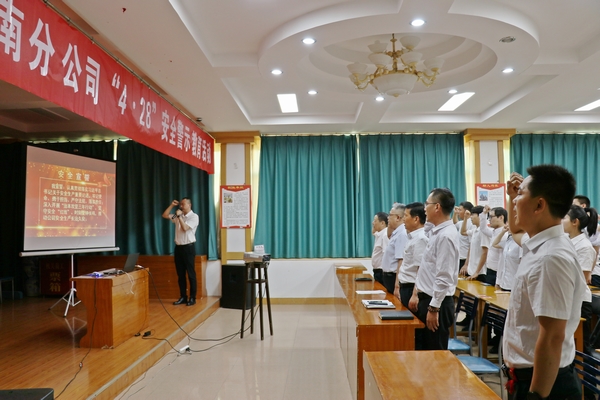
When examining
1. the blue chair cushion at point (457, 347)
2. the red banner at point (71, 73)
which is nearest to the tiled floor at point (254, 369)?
the blue chair cushion at point (457, 347)

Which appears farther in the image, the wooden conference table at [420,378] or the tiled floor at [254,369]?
the tiled floor at [254,369]

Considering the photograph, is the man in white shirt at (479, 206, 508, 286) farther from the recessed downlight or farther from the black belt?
the black belt

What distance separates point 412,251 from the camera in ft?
11.7

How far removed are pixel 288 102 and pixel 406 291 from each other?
10.9ft

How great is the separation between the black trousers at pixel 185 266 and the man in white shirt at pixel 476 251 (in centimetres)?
391

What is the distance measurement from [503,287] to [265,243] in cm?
405

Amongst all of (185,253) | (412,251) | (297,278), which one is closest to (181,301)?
(185,253)

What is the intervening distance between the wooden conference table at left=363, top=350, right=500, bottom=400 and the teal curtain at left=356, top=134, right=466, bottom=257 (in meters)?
5.40

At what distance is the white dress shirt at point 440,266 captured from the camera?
273 cm

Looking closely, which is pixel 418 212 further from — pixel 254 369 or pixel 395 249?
pixel 254 369

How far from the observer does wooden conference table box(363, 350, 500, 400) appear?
153cm

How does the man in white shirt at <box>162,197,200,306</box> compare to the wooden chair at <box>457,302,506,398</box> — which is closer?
the wooden chair at <box>457,302,506,398</box>

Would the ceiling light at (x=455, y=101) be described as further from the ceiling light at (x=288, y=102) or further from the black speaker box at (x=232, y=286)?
the black speaker box at (x=232, y=286)

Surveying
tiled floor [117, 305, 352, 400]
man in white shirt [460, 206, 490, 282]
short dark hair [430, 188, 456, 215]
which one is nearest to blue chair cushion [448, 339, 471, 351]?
tiled floor [117, 305, 352, 400]
